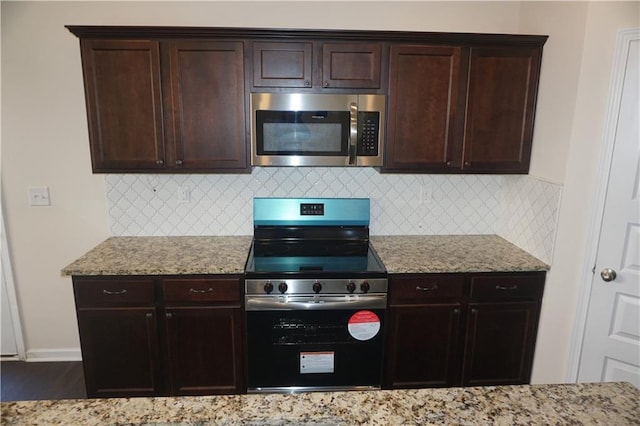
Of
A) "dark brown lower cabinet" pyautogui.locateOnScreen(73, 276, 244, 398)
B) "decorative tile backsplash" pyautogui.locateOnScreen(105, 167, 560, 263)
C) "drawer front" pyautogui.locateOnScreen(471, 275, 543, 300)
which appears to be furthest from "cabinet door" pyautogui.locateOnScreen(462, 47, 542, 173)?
"dark brown lower cabinet" pyautogui.locateOnScreen(73, 276, 244, 398)

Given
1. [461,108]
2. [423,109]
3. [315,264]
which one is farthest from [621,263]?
[315,264]

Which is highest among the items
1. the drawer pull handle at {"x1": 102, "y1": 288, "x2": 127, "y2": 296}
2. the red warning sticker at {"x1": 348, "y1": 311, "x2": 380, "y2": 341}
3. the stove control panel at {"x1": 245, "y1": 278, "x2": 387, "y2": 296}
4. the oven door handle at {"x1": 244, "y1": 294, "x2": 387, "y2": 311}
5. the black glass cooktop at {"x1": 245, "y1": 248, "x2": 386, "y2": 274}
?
the black glass cooktop at {"x1": 245, "y1": 248, "x2": 386, "y2": 274}

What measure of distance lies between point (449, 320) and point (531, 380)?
2.24 feet

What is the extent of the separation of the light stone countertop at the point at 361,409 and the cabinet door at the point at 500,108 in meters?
1.69

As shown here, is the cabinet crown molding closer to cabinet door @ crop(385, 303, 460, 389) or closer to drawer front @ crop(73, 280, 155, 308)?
drawer front @ crop(73, 280, 155, 308)

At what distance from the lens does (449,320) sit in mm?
2395

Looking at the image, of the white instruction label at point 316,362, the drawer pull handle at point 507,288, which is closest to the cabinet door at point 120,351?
the white instruction label at point 316,362

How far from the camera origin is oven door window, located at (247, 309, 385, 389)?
7.50ft

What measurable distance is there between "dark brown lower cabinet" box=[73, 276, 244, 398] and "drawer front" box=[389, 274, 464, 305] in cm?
88

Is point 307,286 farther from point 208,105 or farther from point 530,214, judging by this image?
point 530,214

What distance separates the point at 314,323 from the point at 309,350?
156 mm

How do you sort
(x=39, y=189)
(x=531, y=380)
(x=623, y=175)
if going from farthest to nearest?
(x=39, y=189) → (x=531, y=380) → (x=623, y=175)

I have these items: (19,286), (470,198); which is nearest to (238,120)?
(470,198)

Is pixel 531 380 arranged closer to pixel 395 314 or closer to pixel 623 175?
pixel 395 314
